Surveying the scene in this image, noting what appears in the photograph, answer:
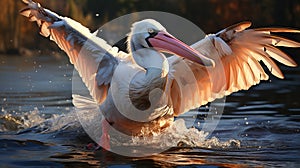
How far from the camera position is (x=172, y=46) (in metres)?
6.51

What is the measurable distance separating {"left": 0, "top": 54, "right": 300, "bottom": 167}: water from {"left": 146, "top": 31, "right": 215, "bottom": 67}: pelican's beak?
99cm

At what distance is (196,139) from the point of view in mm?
7391

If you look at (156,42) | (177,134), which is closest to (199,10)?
(177,134)

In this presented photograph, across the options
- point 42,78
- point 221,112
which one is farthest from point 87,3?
point 221,112

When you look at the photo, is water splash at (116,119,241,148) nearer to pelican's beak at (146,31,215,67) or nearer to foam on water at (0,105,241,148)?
foam on water at (0,105,241,148)

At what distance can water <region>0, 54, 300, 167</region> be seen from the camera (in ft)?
21.1

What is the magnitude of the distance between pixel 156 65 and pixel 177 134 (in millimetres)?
1217

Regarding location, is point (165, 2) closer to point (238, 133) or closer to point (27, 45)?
point (27, 45)

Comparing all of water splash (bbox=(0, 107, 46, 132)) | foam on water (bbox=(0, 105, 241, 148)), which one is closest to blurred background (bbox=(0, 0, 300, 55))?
water splash (bbox=(0, 107, 46, 132))

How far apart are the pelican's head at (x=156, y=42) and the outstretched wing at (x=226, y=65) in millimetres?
472

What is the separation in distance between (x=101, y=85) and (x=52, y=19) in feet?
2.84

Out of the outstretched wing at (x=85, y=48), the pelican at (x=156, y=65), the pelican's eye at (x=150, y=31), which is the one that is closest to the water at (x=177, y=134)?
the pelican at (x=156, y=65)

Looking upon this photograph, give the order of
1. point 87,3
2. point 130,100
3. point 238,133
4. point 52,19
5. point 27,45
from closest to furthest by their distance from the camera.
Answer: point 130,100, point 52,19, point 238,133, point 27,45, point 87,3

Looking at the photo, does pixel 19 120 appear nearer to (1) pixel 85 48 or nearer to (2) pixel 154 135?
(1) pixel 85 48
